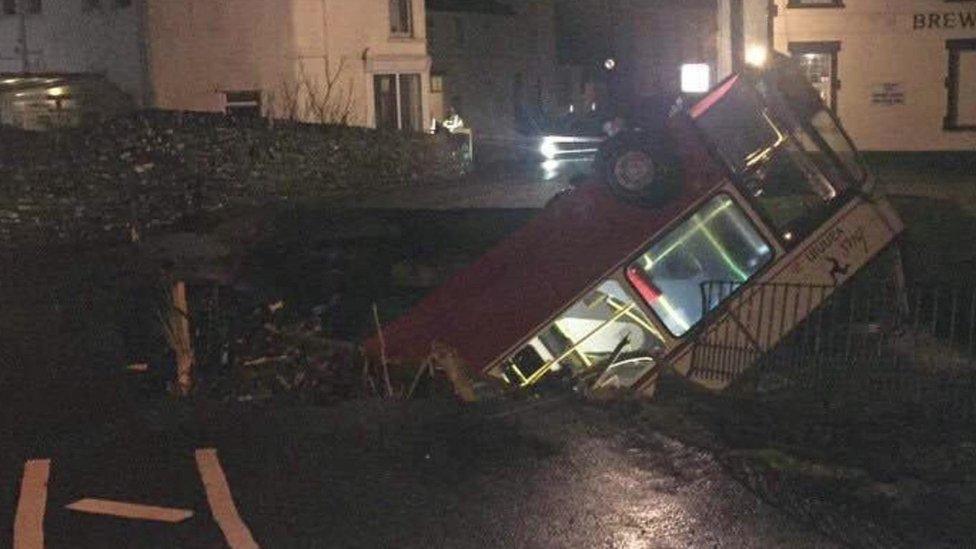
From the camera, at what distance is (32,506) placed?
644 centimetres

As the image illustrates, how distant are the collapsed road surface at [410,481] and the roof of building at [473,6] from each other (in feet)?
122

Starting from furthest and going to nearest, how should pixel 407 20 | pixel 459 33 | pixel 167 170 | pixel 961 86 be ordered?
pixel 459 33 < pixel 407 20 < pixel 961 86 < pixel 167 170

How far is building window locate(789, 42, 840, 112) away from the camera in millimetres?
30266

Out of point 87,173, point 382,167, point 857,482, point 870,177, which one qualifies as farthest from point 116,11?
point 857,482

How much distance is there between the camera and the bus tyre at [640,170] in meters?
9.31

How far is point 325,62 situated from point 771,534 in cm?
2618

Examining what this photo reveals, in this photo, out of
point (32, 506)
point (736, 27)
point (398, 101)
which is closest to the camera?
point (32, 506)

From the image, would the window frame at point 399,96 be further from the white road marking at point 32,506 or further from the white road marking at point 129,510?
the white road marking at point 129,510

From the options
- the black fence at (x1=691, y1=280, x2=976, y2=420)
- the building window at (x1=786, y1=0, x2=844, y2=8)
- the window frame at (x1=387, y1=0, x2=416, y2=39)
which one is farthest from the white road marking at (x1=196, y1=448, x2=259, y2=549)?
the window frame at (x1=387, y1=0, x2=416, y2=39)

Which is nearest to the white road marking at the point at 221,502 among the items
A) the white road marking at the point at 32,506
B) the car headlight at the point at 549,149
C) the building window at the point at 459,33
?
the white road marking at the point at 32,506

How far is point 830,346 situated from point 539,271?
2329 mm

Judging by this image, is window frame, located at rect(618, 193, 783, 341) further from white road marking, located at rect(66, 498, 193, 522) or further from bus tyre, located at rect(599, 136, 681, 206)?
white road marking, located at rect(66, 498, 193, 522)

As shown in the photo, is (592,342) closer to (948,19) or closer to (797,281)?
(797,281)

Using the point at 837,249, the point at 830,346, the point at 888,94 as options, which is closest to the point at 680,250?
the point at 837,249
